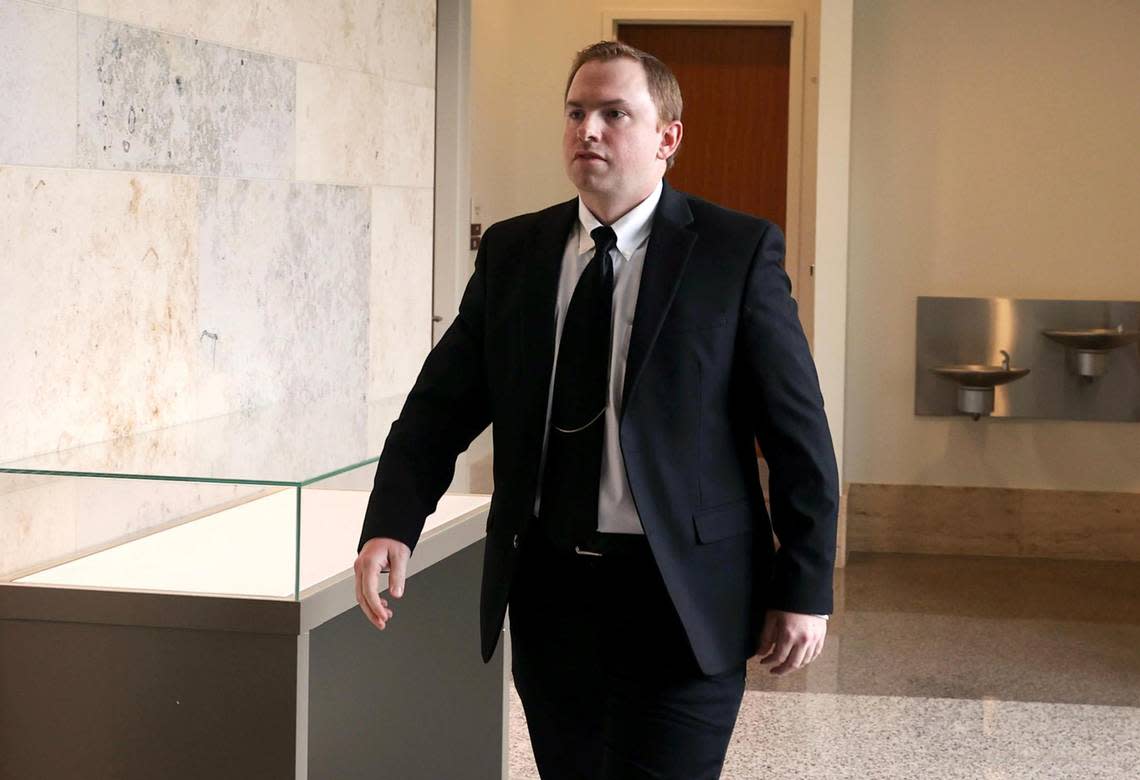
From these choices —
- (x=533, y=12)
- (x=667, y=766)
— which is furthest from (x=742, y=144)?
(x=667, y=766)

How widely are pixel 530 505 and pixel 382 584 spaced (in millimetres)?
574

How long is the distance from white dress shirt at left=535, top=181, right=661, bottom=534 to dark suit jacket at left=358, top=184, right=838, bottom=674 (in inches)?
0.8

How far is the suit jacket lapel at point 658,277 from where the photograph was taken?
73.2 inches

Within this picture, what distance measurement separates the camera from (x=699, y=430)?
1.87m

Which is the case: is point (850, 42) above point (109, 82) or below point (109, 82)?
above

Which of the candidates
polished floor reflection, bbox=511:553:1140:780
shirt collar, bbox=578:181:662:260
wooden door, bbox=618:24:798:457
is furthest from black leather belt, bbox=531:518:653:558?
wooden door, bbox=618:24:798:457

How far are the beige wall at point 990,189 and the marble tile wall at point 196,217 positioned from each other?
101 inches

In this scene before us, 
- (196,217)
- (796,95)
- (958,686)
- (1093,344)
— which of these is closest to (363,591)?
(196,217)

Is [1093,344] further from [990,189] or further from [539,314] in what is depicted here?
[539,314]

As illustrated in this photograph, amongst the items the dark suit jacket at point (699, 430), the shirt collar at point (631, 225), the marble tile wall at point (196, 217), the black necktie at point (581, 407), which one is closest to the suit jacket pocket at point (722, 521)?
the dark suit jacket at point (699, 430)

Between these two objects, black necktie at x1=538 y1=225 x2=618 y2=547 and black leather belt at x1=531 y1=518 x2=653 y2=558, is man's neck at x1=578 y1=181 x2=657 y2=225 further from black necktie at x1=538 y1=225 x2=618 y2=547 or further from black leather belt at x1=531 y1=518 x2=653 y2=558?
black leather belt at x1=531 y1=518 x2=653 y2=558

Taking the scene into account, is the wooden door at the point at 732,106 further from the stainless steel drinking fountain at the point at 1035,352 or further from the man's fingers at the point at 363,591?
the man's fingers at the point at 363,591

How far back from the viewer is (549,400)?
1.93m

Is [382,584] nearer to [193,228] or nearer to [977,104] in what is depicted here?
[193,228]
